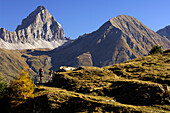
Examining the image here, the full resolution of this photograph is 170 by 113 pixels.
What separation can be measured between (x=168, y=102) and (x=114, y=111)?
860 centimetres

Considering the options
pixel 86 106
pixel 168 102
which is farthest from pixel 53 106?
pixel 168 102

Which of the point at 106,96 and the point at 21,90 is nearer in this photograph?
the point at 106,96

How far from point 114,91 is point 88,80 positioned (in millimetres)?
7082

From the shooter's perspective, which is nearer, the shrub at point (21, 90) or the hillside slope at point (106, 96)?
the hillside slope at point (106, 96)

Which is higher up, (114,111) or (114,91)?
(114,91)

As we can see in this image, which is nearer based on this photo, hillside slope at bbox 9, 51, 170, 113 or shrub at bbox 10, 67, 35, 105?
hillside slope at bbox 9, 51, 170, 113

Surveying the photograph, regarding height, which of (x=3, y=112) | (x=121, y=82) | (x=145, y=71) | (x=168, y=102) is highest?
(x=145, y=71)

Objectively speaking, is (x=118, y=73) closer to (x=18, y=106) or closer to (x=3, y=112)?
(x=18, y=106)

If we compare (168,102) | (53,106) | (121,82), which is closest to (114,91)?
(121,82)

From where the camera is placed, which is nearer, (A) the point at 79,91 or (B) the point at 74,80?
(A) the point at 79,91

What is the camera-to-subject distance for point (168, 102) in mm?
24766

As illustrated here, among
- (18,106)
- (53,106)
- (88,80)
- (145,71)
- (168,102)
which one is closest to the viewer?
(168,102)

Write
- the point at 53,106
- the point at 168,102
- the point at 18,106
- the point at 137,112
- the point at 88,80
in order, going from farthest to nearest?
the point at 88,80
the point at 18,106
the point at 53,106
the point at 168,102
the point at 137,112

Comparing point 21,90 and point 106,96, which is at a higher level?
point 21,90
